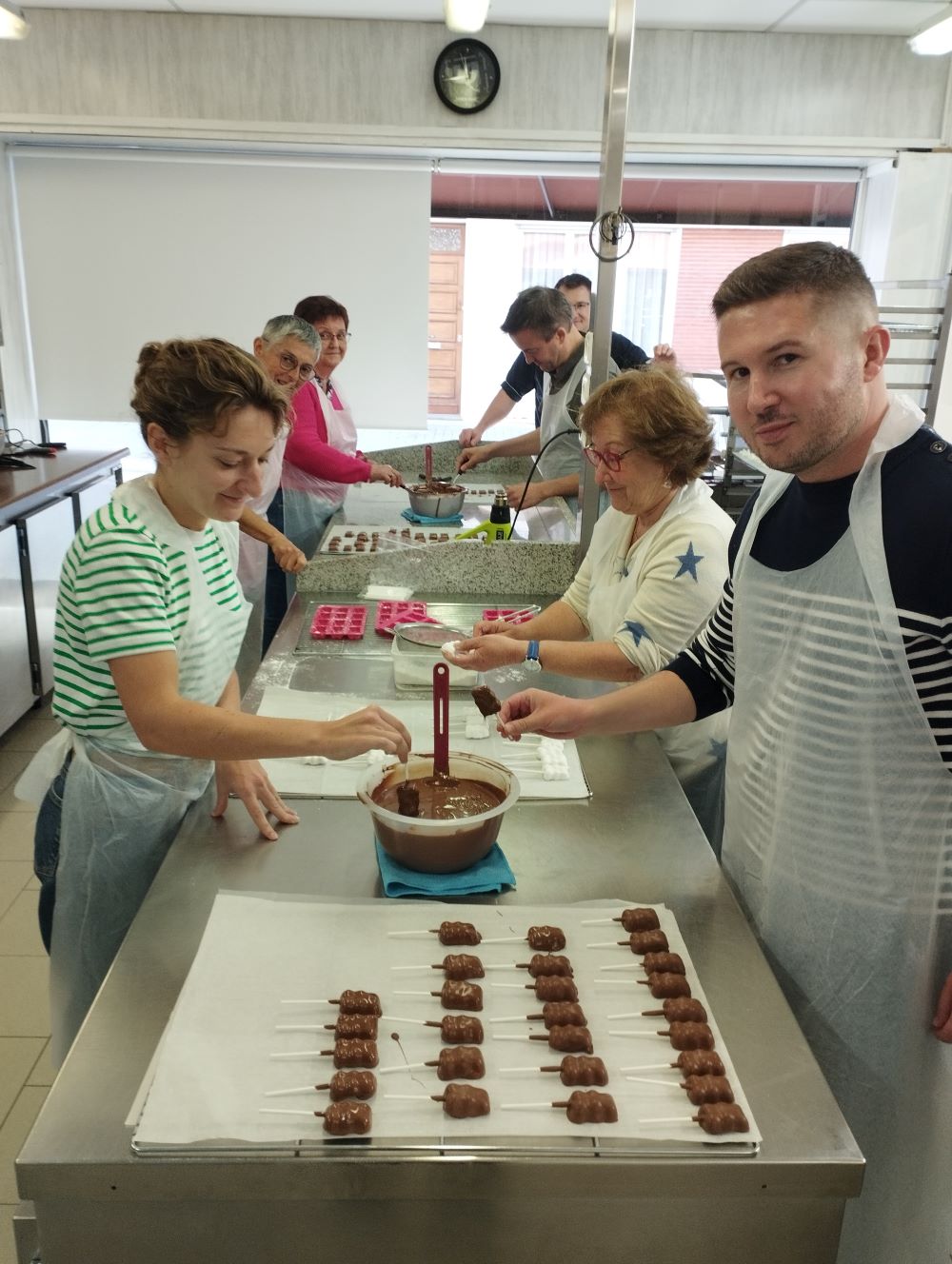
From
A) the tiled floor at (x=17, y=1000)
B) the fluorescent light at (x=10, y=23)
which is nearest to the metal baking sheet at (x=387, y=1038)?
A: the tiled floor at (x=17, y=1000)

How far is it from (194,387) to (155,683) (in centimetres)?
40

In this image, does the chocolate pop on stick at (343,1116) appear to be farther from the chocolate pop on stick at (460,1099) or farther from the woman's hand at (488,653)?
the woman's hand at (488,653)

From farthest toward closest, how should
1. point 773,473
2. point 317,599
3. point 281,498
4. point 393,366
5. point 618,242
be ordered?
1. point 393,366
2. point 281,498
3. point 317,599
4. point 618,242
5. point 773,473

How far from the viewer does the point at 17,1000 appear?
2420 millimetres

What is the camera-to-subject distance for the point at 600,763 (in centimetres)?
170

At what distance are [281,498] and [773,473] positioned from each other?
252cm

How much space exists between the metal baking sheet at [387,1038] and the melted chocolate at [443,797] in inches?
5.7

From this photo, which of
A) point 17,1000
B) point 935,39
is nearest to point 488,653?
point 17,1000

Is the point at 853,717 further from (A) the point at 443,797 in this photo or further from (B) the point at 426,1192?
(B) the point at 426,1192

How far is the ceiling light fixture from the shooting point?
10.7ft

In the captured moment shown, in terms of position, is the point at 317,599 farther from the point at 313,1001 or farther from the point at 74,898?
the point at 313,1001

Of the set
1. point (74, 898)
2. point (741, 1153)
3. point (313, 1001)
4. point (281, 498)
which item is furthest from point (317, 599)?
point (741, 1153)

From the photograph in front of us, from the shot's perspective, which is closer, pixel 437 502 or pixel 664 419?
pixel 664 419

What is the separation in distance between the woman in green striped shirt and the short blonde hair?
730 millimetres
